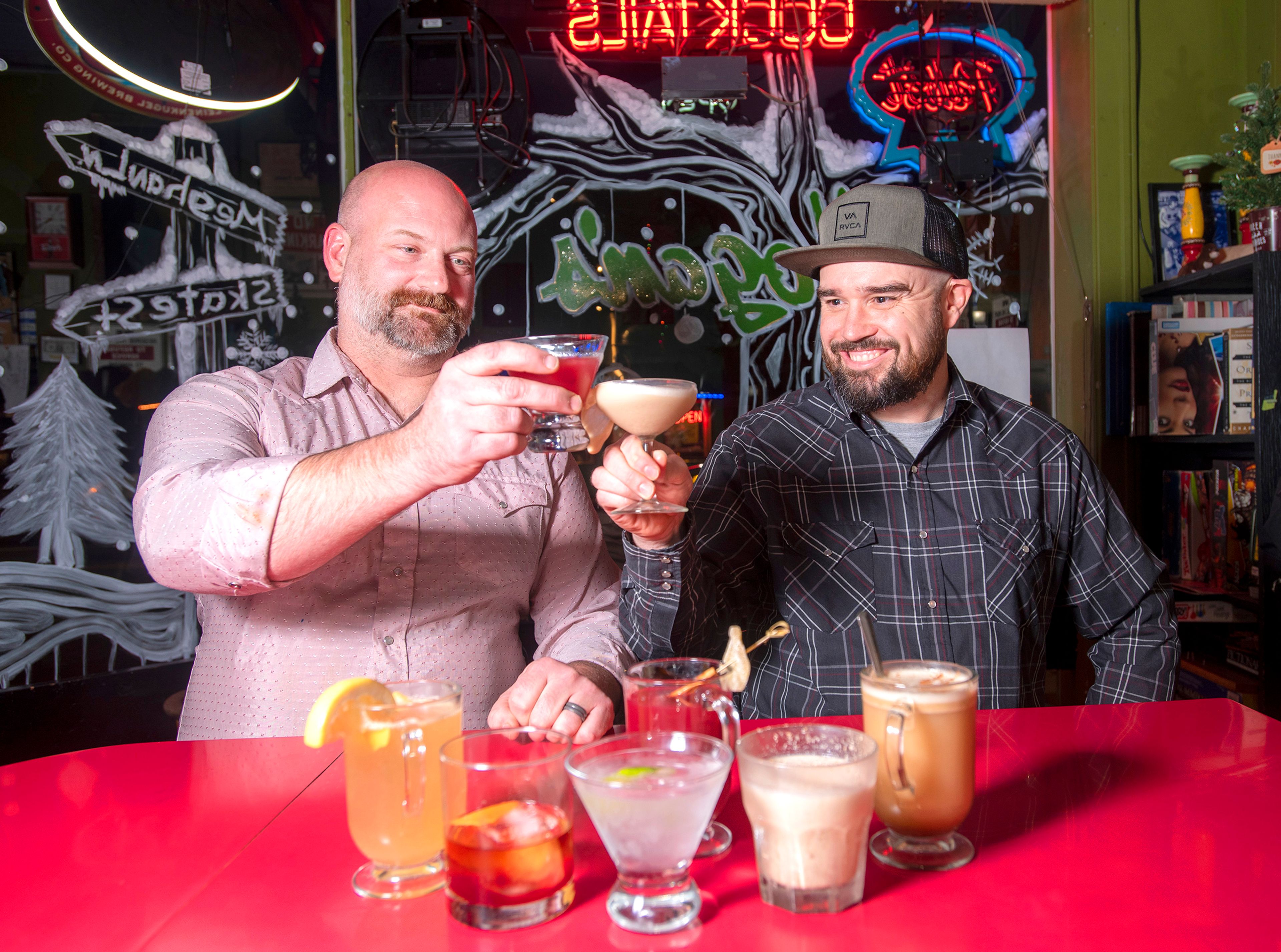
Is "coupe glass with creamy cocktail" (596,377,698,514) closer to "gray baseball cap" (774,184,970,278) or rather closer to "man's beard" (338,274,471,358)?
"man's beard" (338,274,471,358)

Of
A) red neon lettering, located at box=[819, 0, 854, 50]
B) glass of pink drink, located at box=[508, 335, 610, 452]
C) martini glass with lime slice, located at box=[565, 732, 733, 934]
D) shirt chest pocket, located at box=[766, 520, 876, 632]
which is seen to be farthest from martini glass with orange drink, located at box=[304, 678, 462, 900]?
red neon lettering, located at box=[819, 0, 854, 50]

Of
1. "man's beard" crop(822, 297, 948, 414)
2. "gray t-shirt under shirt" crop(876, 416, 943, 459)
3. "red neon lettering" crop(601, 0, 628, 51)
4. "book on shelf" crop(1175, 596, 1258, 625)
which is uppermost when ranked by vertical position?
"red neon lettering" crop(601, 0, 628, 51)

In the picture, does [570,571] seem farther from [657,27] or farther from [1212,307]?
[1212,307]

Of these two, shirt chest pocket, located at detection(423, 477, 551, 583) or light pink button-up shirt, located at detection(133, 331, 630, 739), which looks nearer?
light pink button-up shirt, located at detection(133, 331, 630, 739)

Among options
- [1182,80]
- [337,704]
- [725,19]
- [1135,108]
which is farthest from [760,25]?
[337,704]

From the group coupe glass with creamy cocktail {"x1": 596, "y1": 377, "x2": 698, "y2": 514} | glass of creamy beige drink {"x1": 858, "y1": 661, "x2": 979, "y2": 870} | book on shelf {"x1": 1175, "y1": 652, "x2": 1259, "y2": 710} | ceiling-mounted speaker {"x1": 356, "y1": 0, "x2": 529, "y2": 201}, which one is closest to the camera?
glass of creamy beige drink {"x1": 858, "y1": 661, "x2": 979, "y2": 870}

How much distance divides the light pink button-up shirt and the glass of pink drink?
571mm

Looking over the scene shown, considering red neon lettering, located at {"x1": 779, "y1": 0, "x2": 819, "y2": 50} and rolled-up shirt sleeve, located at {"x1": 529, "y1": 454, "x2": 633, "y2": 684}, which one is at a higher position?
red neon lettering, located at {"x1": 779, "y1": 0, "x2": 819, "y2": 50}

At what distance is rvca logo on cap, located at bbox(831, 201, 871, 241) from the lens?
210 cm

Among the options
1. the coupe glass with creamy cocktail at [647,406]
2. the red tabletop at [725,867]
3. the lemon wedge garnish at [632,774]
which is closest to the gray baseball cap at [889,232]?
the coupe glass with creamy cocktail at [647,406]

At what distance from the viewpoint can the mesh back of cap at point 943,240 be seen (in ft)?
6.84

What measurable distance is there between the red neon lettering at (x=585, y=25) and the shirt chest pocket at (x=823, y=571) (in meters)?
2.45

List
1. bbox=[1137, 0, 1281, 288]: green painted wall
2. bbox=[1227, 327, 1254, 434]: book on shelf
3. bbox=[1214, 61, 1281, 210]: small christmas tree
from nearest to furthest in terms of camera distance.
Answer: bbox=[1214, 61, 1281, 210]: small christmas tree, bbox=[1227, 327, 1254, 434]: book on shelf, bbox=[1137, 0, 1281, 288]: green painted wall

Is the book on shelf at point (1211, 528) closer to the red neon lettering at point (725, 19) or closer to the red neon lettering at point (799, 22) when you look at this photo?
the red neon lettering at point (799, 22)
